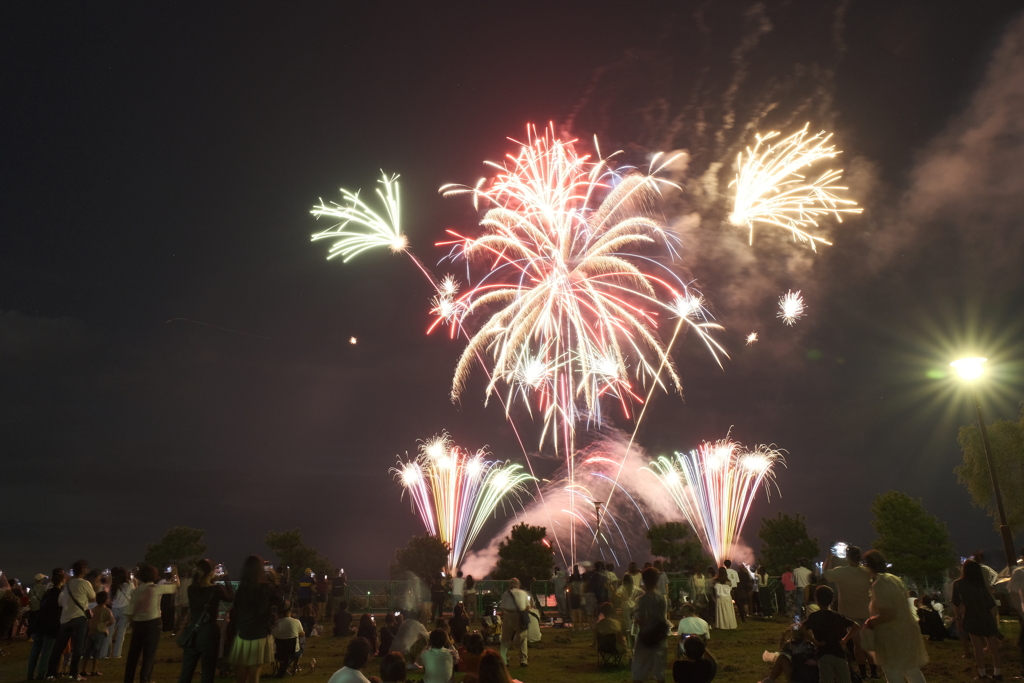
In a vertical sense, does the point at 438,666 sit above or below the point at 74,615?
below

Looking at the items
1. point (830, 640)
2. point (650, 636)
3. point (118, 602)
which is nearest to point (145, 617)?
point (118, 602)

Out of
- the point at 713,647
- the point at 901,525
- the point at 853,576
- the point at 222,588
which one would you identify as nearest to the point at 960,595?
the point at 853,576

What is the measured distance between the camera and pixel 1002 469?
4000cm

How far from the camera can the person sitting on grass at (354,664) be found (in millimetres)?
6781

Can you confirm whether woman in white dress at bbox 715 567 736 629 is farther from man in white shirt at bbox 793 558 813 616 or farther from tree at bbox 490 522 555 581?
tree at bbox 490 522 555 581

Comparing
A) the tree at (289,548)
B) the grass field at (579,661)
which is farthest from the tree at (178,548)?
the grass field at (579,661)

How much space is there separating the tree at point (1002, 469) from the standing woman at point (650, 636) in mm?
40732

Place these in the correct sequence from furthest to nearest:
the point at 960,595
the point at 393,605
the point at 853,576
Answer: the point at 393,605 < the point at 960,595 < the point at 853,576

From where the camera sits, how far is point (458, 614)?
1259 centimetres

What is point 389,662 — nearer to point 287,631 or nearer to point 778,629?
point 287,631

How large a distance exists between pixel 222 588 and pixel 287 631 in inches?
171

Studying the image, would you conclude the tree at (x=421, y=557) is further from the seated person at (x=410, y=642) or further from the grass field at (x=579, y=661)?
the seated person at (x=410, y=642)

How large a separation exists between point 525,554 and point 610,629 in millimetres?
44866

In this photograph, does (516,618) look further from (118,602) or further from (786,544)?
(786,544)
